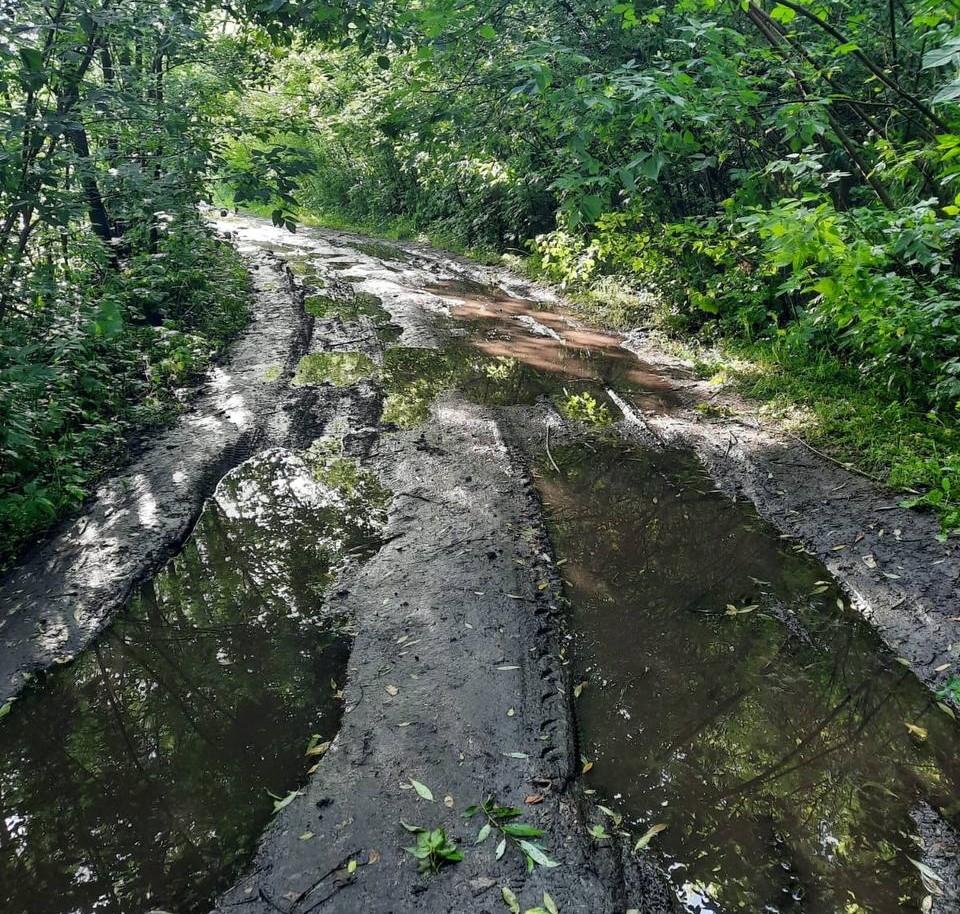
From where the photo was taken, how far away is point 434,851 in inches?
98.4

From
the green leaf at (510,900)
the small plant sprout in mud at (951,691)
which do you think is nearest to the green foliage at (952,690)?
the small plant sprout in mud at (951,691)

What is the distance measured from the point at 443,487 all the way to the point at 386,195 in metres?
19.6

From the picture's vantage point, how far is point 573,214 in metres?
5.80

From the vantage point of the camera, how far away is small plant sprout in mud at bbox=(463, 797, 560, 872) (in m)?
2.49

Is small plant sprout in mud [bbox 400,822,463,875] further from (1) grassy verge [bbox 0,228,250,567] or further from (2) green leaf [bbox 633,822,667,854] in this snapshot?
(1) grassy verge [bbox 0,228,250,567]

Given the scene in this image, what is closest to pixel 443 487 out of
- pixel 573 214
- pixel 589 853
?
pixel 573 214

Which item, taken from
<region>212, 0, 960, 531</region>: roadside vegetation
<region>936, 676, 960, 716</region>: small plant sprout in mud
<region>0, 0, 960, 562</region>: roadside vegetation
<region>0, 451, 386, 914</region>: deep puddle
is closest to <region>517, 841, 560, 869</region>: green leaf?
<region>0, 451, 386, 914</region>: deep puddle

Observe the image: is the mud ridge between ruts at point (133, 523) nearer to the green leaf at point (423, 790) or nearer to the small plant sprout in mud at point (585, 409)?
the green leaf at point (423, 790)

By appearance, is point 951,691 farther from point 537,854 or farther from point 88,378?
point 88,378

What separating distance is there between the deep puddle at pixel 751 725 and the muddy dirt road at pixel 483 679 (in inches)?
0.5

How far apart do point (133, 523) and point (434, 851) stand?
328 cm

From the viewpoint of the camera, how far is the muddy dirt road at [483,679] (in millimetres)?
2551

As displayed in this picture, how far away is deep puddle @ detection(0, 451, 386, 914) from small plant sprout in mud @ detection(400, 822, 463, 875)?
2.07ft

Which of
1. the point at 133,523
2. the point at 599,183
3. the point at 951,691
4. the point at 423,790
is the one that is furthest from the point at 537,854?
the point at 599,183
